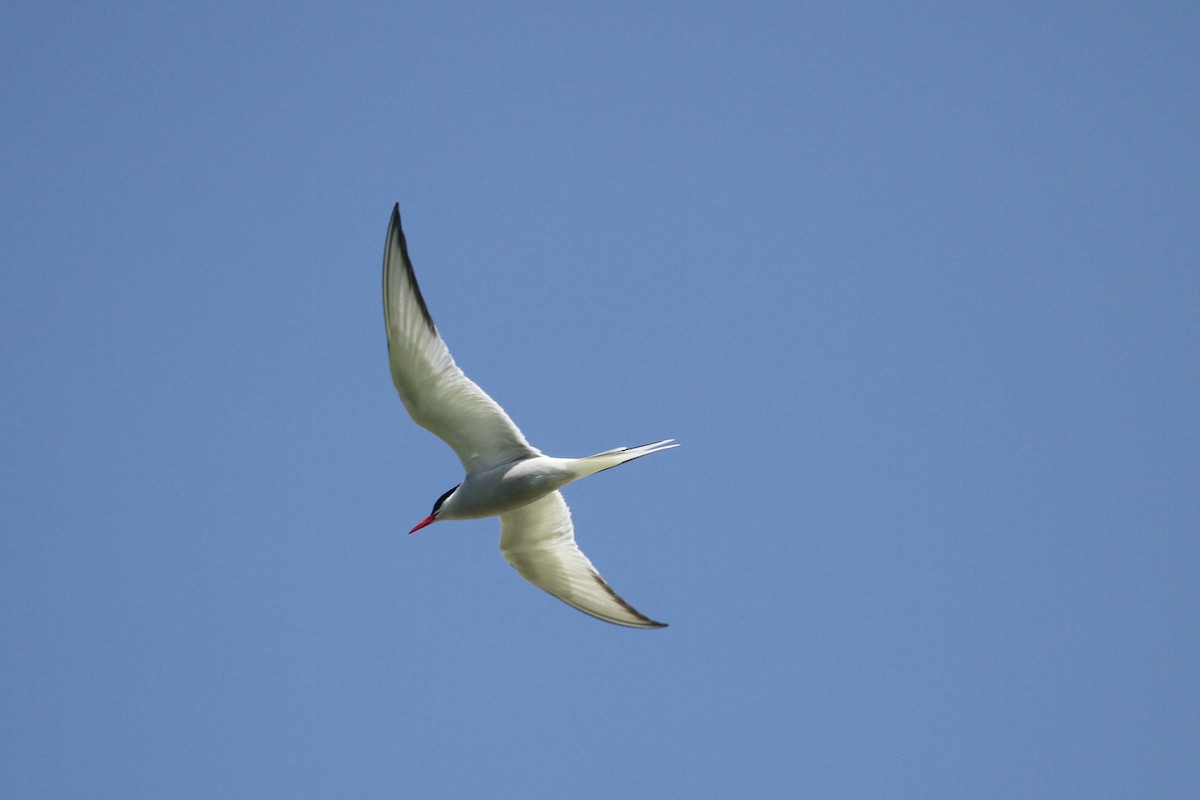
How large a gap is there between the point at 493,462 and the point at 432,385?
2.82 feet

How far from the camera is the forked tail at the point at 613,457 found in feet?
26.1

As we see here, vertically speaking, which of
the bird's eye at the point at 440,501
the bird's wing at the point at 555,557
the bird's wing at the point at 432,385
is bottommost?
the bird's wing at the point at 555,557

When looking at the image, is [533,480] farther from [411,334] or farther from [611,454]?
[411,334]

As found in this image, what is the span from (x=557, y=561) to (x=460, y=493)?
1.26 metres

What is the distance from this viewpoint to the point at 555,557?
933 centimetres

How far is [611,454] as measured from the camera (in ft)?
26.4

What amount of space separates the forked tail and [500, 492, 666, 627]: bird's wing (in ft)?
3.39

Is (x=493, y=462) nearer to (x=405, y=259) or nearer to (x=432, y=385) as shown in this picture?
(x=432, y=385)

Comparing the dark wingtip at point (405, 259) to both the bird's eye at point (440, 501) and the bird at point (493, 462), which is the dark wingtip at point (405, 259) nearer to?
the bird at point (493, 462)

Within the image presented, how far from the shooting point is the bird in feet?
25.6

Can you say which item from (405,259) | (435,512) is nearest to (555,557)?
(435,512)

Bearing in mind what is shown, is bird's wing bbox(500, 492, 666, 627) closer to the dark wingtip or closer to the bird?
the bird

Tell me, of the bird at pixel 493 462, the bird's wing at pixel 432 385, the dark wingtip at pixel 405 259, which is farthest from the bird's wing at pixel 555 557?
the dark wingtip at pixel 405 259

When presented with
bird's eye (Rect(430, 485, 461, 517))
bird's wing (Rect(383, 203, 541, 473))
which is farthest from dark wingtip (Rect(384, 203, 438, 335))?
bird's eye (Rect(430, 485, 461, 517))
